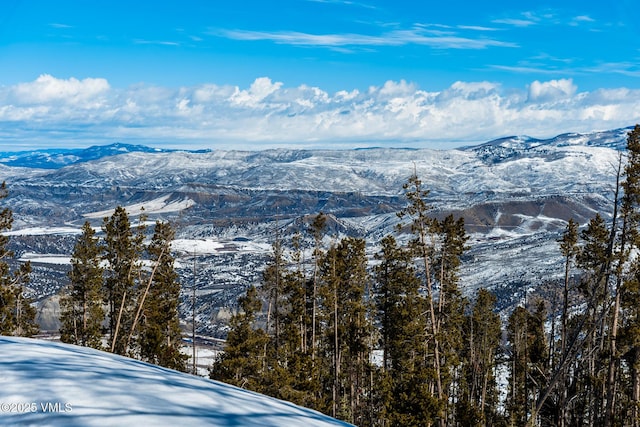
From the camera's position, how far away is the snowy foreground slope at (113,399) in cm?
450

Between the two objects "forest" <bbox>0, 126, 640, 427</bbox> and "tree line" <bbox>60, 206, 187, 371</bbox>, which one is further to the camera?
"tree line" <bbox>60, 206, 187, 371</bbox>

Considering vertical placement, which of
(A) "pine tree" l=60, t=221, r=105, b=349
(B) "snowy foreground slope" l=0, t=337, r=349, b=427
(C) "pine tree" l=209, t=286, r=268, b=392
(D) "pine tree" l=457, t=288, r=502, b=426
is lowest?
(D) "pine tree" l=457, t=288, r=502, b=426

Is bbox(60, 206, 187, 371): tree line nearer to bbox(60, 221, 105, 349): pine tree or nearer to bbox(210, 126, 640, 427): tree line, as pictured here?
bbox(60, 221, 105, 349): pine tree

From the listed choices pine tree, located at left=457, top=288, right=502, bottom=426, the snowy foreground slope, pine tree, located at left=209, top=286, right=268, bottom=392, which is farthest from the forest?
the snowy foreground slope

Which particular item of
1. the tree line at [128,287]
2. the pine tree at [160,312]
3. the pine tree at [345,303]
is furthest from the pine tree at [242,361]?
the pine tree at [345,303]

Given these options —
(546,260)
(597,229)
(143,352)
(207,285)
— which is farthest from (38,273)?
(597,229)

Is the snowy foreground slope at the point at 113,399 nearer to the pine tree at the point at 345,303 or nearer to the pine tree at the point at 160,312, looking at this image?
the pine tree at the point at 160,312

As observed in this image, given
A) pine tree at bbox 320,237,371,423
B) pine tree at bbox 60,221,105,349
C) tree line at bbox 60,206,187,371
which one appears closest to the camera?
tree line at bbox 60,206,187,371

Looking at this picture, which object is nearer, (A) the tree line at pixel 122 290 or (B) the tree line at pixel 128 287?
(A) the tree line at pixel 122 290

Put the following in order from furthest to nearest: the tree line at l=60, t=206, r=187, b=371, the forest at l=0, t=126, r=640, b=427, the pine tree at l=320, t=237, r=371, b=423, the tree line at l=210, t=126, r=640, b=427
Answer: the pine tree at l=320, t=237, r=371, b=423
the tree line at l=60, t=206, r=187, b=371
the forest at l=0, t=126, r=640, b=427
the tree line at l=210, t=126, r=640, b=427

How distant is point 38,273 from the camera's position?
638 ft

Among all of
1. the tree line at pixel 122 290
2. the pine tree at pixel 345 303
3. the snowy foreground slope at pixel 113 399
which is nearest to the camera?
the snowy foreground slope at pixel 113 399

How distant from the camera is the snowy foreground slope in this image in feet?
14.8

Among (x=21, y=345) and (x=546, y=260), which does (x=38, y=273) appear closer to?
(x=546, y=260)
